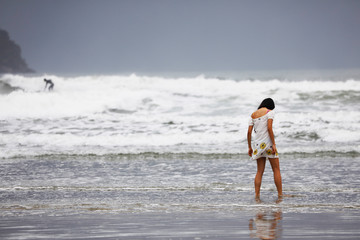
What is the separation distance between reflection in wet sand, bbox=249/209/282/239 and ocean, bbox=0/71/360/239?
0.01 m

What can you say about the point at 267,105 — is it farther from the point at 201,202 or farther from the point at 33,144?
the point at 33,144

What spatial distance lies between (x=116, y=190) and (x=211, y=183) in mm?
1690

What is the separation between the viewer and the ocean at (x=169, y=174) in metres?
5.80

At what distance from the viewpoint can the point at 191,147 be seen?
14180 mm

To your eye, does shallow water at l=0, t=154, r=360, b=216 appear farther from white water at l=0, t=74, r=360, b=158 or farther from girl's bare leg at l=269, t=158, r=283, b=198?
white water at l=0, t=74, r=360, b=158

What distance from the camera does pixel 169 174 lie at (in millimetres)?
9938

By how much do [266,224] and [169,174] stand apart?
4389mm

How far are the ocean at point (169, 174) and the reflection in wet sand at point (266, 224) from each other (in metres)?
0.01

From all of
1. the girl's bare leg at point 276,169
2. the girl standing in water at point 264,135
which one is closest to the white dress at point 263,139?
the girl standing in water at point 264,135

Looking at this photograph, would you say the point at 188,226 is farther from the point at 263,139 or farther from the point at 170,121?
the point at 170,121

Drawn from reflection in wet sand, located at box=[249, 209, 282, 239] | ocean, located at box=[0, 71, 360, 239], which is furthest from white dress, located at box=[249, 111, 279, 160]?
reflection in wet sand, located at box=[249, 209, 282, 239]

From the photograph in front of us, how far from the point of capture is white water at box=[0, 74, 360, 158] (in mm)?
14609

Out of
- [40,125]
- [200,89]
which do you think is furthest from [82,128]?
[200,89]

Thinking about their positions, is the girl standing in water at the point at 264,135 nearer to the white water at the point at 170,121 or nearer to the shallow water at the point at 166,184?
the shallow water at the point at 166,184
